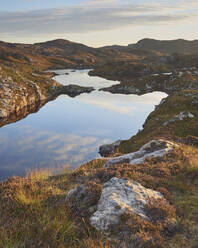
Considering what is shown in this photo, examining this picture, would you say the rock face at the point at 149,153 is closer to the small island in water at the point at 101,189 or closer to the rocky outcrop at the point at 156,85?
the small island in water at the point at 101,189

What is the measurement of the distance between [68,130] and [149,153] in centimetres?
3665

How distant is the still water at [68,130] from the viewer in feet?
110

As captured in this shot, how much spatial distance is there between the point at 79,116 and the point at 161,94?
139 feet

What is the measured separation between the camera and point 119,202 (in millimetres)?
7160

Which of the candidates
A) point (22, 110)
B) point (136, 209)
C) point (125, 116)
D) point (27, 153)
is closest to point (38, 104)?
point (22, 110)

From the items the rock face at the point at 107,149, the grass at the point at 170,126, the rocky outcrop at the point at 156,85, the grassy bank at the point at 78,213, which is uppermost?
the rocky outcrop at the point at 156,85

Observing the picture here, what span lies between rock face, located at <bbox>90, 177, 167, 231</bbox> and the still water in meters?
7.19

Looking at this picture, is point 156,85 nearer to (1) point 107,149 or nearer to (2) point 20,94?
(2) point 20,94

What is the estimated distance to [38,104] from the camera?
246ft

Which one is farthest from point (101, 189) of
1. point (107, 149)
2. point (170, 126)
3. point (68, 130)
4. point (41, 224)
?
point (68, 130)

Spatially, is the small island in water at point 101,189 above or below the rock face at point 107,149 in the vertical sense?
above

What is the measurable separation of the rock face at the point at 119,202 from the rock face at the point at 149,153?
555 cm

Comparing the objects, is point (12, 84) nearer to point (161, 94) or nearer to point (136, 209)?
point (161, 94)

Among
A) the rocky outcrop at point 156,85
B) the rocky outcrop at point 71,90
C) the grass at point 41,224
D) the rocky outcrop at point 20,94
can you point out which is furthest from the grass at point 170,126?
the rocky outcrop at point 71,90
